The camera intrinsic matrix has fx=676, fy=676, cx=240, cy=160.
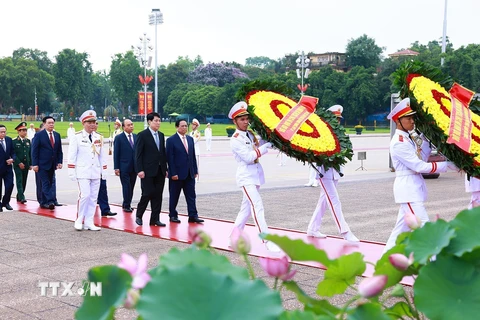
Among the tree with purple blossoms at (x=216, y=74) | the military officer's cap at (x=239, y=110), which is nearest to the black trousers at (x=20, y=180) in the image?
the military officer's cap at (x=239, y=110)

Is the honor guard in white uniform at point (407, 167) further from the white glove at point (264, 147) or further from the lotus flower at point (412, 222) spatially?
the lotus flower at point (412, 222)

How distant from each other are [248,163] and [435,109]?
7.89ft

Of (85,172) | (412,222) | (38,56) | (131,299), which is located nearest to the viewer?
(131,299)

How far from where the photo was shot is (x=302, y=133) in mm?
8211

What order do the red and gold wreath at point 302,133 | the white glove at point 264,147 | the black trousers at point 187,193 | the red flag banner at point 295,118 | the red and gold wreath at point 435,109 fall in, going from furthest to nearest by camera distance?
1. the black trousers at point 187,193
2. the white glove at point 264,147
3. the red and gold wreath at point 302,133
4. the red flag banner at point 295,118
5. the red and gold wreath at point 435,109

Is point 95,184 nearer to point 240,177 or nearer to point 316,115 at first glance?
point 240,177

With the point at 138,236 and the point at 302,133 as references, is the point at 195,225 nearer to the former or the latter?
the point at 138,236

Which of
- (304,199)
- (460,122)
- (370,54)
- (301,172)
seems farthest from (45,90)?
(460,122)

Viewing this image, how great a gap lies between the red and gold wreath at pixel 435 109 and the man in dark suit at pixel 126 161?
604 cm

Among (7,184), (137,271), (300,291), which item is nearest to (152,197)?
(7,184)

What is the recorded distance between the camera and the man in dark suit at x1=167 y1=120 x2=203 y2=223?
34.9 ft

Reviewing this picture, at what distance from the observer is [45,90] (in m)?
107


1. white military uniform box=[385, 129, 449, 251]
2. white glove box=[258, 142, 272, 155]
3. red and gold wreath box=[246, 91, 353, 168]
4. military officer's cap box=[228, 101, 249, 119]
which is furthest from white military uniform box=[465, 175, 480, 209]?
military officer's cap box=[228, 101, 249, 119]

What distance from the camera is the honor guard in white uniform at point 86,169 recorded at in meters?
10.0
